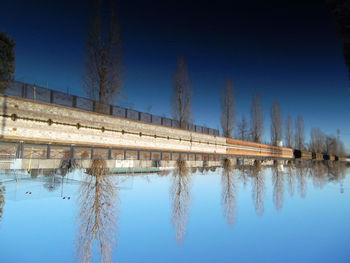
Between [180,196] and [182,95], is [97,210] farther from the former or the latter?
[182,95]

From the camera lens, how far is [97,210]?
9234mm

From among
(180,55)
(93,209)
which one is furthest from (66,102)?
(180,55)

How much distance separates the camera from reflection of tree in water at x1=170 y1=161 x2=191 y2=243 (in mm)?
11603

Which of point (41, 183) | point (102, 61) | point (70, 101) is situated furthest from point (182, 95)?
point (41, 183)

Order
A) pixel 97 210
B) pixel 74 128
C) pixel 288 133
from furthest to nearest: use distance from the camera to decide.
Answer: pixel 288 133
pixel 74 128
pixel 97 210

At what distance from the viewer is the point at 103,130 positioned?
515 inches

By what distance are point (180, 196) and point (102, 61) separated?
10.7m

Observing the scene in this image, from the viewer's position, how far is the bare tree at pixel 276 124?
40.5 metres

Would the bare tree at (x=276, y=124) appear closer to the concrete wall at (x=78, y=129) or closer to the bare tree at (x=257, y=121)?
the bare tree at (x=257, y=121)

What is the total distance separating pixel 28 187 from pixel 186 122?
1421 cm

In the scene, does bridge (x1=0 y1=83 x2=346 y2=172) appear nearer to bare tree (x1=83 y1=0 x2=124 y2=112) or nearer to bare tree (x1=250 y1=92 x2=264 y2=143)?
bare tree (x1=83 y1=0 x2=124 y2=112)

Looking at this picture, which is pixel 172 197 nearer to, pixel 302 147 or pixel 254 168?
pixel 254 168

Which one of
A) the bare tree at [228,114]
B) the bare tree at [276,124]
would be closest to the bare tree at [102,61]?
the bare tree at [228,114]

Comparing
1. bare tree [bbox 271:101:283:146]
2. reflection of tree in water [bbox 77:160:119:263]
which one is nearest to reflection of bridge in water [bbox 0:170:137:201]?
reflection of tree in water [bbox 77:160:119:263]
